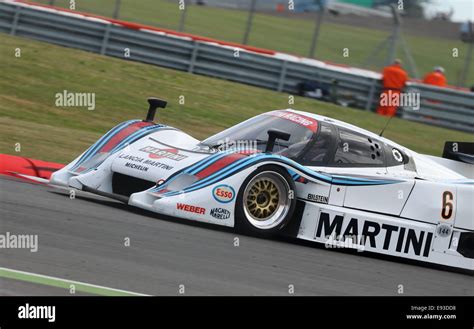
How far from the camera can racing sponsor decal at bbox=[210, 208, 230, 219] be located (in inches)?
325

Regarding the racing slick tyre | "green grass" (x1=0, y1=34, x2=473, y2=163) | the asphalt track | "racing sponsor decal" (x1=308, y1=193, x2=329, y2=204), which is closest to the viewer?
the asphalt track

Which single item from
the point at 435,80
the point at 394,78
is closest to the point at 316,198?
the point at 394,78

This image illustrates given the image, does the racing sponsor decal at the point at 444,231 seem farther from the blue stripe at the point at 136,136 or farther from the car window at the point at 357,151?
the blue stripe at the point at 136,136

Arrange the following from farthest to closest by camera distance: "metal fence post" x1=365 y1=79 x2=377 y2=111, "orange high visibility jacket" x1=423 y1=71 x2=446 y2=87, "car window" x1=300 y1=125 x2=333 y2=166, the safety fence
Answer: "orange high visibility jacket" x1=423 y1=71 x2=446 y2=87 → "metal fence post" x1=365 y1=79 x2=377 y2=111 → the safety fence → "car window" x1=300 y1=125 x2=333 y2=166

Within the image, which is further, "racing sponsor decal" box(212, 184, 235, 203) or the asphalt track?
"racing sponsor decal" box(212, 184, 235, 203)

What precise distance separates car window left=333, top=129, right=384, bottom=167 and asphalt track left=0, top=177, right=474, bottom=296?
0.89 meters

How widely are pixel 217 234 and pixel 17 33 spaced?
1101cm

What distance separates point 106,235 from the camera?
7250mm

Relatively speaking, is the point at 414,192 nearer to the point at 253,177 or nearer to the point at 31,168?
the point at 253,177

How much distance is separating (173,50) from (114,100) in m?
2.77

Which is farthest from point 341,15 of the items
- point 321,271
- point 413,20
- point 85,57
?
point 321,271
